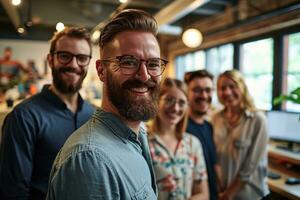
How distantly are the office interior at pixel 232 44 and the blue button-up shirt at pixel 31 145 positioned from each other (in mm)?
721

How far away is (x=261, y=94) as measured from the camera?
430 cm

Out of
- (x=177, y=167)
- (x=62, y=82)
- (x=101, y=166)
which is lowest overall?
(x=177, y=167)

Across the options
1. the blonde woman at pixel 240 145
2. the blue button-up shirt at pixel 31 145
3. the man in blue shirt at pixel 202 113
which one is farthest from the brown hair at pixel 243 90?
the blue button-up shirt at pixel 31 145

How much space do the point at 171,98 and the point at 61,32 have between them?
30.7 inches

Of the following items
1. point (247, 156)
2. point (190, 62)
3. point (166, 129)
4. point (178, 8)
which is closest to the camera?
point (166, 129)

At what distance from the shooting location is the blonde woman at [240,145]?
2.18 m

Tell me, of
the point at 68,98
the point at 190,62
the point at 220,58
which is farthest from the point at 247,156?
the point at 190,62

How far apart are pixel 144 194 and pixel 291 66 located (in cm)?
347

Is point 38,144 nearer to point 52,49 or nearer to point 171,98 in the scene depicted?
point 52,49

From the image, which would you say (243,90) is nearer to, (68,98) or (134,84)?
(68,98)

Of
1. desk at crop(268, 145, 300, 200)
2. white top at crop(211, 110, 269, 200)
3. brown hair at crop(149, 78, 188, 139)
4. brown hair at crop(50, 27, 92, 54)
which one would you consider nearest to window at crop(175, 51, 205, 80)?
desk at crop(268, 145, 300, 200)

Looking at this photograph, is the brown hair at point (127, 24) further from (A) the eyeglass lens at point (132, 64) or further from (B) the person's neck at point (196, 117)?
(B) the person's neck at point (196, 117)

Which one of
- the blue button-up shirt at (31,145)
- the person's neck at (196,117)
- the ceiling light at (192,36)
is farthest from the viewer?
the ceiling light at (192,36)

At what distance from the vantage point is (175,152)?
1688 millimetres
